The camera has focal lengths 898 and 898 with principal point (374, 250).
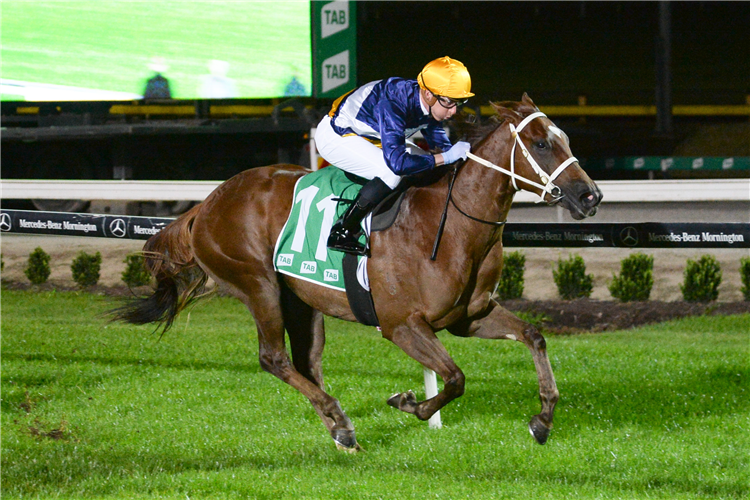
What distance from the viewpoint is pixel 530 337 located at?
380 cm

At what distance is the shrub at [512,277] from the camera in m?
7.88

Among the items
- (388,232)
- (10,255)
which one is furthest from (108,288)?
(388,232)

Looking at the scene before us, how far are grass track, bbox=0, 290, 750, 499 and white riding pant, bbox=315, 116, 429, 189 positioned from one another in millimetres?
1306

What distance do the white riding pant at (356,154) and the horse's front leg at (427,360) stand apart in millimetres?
616

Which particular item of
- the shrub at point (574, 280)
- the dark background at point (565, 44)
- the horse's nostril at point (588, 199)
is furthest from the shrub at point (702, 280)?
the dark background at point (565, 44)

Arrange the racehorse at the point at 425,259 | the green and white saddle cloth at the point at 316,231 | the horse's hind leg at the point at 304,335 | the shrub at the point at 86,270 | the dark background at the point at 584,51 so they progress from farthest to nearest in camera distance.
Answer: the dark background at the point at 584,51 → the shrub at the point at 86,270 → the horse's hind leg at the point at 304,335 → the green and white saddle cloth at the point at 316,231 → the racehorse at the point at 425,259

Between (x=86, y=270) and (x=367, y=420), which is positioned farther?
(x=86, y=270)

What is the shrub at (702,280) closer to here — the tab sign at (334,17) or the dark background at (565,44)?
the tab sign at (334,17)

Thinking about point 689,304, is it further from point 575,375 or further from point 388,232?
point 388,232

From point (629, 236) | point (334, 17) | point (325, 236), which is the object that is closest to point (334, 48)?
point (334, 17)

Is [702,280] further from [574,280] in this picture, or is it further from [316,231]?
[316,231]

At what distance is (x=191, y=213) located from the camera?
4.85 m

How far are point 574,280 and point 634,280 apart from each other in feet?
1.66

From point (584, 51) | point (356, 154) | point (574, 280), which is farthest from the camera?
point (584, 51)
